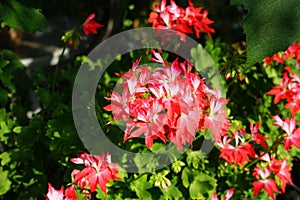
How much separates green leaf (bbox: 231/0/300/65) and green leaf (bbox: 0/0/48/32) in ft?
2.79

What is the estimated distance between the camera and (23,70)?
183cm

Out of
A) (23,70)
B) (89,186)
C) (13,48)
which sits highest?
(13,48)

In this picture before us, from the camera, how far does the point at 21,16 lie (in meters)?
1.73

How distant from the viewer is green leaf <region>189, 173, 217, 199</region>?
143 centimetres

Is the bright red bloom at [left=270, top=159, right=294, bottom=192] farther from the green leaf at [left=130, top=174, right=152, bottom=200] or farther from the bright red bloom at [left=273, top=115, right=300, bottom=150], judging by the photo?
the green leaf at [left=130, top=174, right=152, bottom=200]

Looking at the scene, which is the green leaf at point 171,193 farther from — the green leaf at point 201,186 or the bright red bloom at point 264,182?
the bright red bloom at point 264,182

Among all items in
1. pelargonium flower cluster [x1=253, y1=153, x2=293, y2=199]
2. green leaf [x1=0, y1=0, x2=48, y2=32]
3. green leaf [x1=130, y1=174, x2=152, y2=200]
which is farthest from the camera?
green leaf [x1=0, y1=0, x2=48, y2=32]

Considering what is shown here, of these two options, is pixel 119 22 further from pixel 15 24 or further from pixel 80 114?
pixel 80 114

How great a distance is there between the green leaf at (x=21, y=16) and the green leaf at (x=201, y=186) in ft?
2.55

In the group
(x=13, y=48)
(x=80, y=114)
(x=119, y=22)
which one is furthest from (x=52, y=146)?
(x=13, y=48)

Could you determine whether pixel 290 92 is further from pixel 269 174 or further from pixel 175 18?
pixel 175 18

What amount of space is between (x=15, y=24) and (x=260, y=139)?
893 mm

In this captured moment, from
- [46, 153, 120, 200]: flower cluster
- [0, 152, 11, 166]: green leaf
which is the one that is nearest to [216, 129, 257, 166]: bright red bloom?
[46, 153, 120, 200]: flower cluster

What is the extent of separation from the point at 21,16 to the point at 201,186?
861 mm
